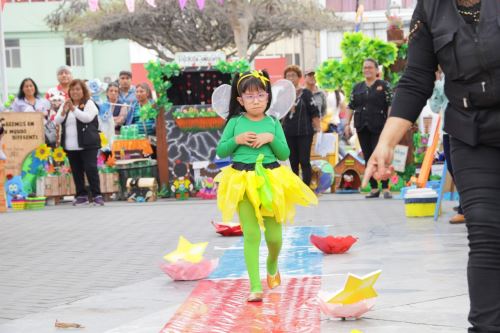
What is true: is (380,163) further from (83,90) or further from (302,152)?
(83,90)

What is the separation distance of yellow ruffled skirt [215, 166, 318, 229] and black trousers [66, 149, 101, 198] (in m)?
8.88

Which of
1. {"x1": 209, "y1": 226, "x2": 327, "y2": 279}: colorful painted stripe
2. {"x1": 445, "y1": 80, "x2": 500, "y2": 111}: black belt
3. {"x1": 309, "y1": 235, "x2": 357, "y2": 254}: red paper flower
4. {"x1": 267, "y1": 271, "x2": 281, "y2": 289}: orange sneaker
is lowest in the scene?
{"x1": 209, "y1": 226, "x2": 327, "y2": 279}: colorful painted stripe

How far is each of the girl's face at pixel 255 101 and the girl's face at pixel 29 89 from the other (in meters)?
10.00

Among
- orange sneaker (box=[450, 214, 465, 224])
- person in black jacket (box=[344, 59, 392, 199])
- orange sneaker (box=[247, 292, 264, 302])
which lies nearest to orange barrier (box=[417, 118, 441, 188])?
orange sneaker (box=[450, 214, 465, 224])

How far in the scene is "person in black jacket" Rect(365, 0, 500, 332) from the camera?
13.3ft

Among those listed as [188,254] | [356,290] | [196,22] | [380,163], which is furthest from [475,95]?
[196,22]

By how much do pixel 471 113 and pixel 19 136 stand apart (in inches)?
524

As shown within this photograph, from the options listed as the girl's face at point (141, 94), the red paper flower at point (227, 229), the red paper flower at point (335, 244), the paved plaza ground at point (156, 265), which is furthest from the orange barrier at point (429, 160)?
the girl's face at point (141, 94)

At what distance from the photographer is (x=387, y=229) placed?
37.0 feet

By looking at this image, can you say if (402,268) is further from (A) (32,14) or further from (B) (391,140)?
(A) (32,14)

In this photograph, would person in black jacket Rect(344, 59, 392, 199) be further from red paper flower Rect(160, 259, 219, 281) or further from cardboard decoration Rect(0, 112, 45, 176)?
red paper flower Rect(160, 259, 219, 281)

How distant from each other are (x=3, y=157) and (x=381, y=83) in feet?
17.0

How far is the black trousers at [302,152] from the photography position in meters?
16.0

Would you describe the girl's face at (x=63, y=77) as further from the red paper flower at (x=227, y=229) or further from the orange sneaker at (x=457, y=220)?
the orange sneaker at (x=457, y=220)
